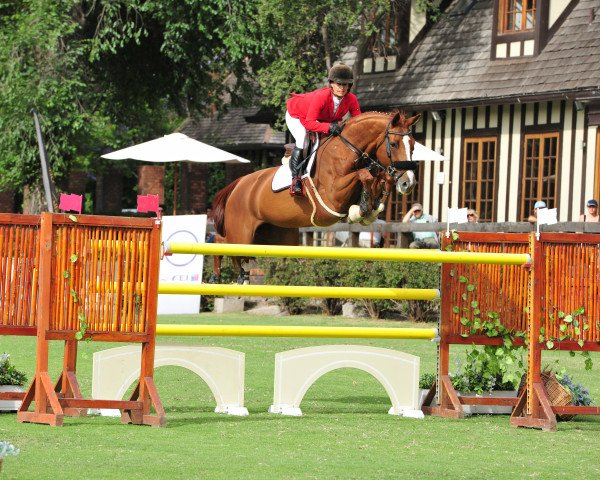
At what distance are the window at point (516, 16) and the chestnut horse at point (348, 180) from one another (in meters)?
14.6

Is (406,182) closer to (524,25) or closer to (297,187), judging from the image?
(297,187)

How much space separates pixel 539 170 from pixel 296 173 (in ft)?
46.8

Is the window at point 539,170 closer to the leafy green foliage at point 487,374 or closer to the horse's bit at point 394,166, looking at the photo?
the horse's bit at point 394,166

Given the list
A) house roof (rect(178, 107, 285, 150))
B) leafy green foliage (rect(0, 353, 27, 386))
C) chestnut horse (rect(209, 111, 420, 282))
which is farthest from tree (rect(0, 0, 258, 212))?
leafy green foliage (rect(0, 353, 27, 386))

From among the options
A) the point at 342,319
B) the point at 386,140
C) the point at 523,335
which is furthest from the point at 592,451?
the point at 342,319

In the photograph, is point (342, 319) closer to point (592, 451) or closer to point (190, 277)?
point (190, 277)

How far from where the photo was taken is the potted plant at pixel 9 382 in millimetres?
9367

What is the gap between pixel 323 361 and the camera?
9.76m

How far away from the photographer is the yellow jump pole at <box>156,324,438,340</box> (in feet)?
30.1

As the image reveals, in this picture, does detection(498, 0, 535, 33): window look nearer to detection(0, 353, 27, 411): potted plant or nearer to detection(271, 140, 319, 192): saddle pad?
detection(271, 140, 319, 192): saddle pad

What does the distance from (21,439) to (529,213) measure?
58.4 ft

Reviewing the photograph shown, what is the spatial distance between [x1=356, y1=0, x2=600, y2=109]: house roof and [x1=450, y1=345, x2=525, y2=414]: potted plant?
43.5ft

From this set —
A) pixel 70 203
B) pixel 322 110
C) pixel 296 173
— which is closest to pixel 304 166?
pixel 296 173

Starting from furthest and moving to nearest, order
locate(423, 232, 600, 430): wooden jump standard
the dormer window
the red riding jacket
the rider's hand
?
1. the dormer window
2. the red riding jacket
3. the rider's hand
4. locate(423, 232, 600, 430): wooden jump standard
